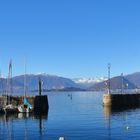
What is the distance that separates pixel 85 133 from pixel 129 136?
8.89 metres

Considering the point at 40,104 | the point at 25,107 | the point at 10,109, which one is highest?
the point at 40,104

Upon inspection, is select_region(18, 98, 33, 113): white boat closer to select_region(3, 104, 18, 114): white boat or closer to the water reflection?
select_region(3, 104, 18, 114): white boat

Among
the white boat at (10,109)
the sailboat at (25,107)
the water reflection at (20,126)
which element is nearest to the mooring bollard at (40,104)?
the sailboat at (25,107)

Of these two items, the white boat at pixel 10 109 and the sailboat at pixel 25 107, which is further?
the sailboat at pixel 25 107

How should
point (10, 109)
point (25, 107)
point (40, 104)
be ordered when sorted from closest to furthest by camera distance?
point (10, 109)
point (25, 107)
point (40, 104)

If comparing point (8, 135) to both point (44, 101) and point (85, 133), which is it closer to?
point (85, 133)

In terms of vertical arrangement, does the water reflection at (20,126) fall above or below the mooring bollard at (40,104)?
below

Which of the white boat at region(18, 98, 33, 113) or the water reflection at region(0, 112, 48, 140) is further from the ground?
the white boat at region(18, 98, 33, 113)

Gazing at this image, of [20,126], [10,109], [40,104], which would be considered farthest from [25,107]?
[20,126]

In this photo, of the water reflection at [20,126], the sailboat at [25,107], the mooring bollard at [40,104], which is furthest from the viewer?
the mooring bollard at [40,104]

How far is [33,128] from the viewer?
95250 mm

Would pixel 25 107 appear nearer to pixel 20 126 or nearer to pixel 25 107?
pixel 25 107

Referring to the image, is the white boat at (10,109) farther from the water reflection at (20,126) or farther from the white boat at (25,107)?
the water reflection at (20,126)

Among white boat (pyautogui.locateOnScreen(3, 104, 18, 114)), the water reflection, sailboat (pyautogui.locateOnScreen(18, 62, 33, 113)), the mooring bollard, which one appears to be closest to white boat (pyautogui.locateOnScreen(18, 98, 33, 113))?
sailboat (pyautogui.locateOnScreen(18, 62, 33, 113))
